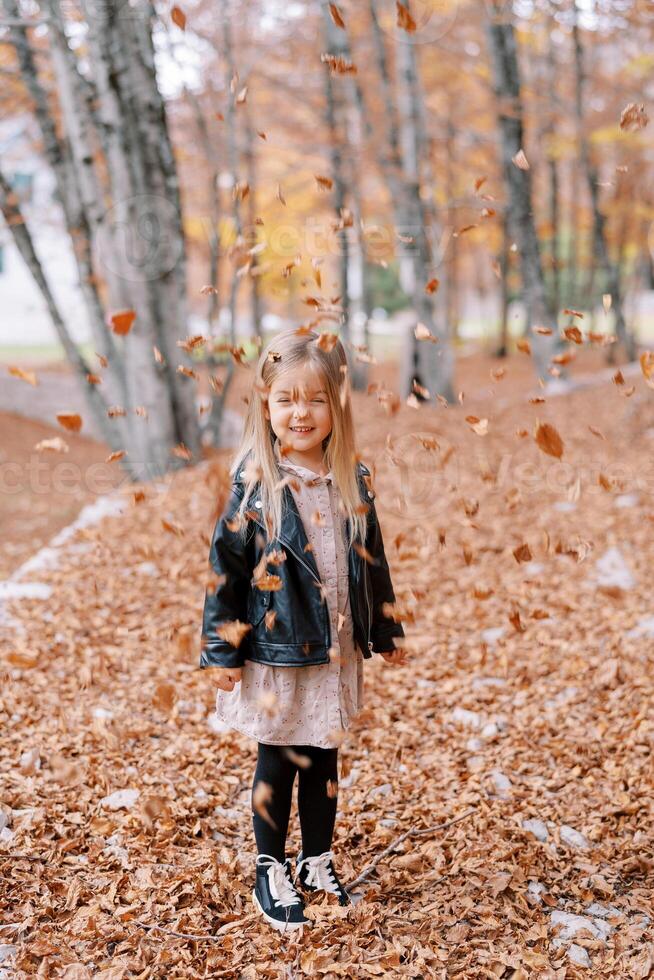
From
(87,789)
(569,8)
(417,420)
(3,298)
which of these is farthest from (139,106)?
(3,298)

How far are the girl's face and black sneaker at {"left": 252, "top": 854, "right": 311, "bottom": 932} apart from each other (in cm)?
122

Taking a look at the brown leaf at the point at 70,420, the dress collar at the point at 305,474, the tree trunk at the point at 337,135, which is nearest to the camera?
the dress collar at the point at 305,474

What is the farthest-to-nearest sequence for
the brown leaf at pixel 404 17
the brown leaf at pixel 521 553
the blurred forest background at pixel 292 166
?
1. the blurred forest background at pixel 292 166
2. the brown leaf at pixel 404 17
3. the brown leaf at pixel 521 553

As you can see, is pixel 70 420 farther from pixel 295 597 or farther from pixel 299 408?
pixel 295 597

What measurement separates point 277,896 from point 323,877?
15 cm

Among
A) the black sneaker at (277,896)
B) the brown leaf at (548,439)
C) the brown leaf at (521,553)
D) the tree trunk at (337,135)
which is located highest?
the tree trunk at (337,135)

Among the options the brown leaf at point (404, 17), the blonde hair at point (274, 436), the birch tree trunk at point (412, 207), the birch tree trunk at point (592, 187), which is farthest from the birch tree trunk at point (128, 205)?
the birch tree trunk at point (592, 187)

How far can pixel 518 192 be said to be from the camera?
10078 millimetres

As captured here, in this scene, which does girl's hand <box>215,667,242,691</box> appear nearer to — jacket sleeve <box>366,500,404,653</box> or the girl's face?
jacket sleeve <box>366,500,404,653</box>

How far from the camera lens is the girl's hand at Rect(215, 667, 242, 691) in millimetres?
2321

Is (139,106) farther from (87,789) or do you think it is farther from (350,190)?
(350,190)

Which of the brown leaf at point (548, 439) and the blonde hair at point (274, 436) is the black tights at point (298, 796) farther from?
the brown leaf at point (548, 439)

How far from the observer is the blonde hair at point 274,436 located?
7.77ft

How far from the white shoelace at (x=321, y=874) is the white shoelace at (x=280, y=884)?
0.06 m
